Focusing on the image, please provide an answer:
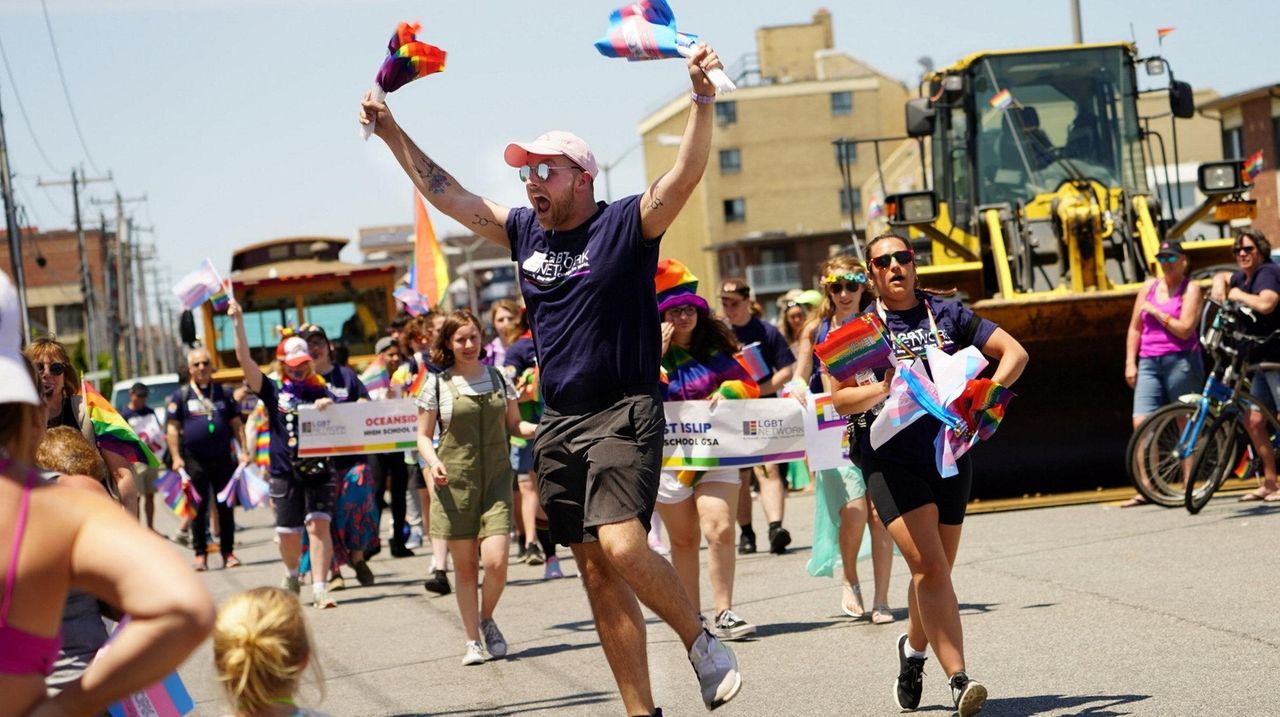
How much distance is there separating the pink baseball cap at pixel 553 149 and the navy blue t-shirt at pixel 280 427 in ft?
22.3

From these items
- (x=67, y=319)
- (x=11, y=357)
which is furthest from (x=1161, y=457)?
(x=67, y=319)

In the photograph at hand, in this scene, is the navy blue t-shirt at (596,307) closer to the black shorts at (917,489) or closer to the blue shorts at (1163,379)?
the black shorts at (917,489)

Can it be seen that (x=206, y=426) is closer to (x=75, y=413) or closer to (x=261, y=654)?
(x=75, y=413)

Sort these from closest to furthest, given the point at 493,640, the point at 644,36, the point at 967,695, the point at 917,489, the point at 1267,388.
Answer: the point at 644,36 < the point at 967,695 < the point at 917,489 < the point at 493,640 < the point at 1267,388

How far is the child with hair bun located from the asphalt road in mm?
1943

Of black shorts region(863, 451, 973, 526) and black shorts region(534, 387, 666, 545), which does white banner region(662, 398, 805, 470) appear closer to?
black shorts region(863, 451, 973, 526)

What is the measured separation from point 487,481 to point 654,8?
4284 millimetres

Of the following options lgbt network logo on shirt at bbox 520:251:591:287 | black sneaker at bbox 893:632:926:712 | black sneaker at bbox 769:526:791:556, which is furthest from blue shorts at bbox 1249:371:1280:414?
lgbt network logo on shirt at bbox 520:251:591:287

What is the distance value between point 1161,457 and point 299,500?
6271 millimetres

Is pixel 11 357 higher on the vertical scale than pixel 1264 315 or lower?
higher

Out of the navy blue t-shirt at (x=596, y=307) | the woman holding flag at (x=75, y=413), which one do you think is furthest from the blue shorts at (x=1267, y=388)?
the woman holding flag at (x=75, y=413)

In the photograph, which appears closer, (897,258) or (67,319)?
(897,258)

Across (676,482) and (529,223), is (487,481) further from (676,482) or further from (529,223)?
(529,223)

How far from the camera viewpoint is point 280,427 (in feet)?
40.5
